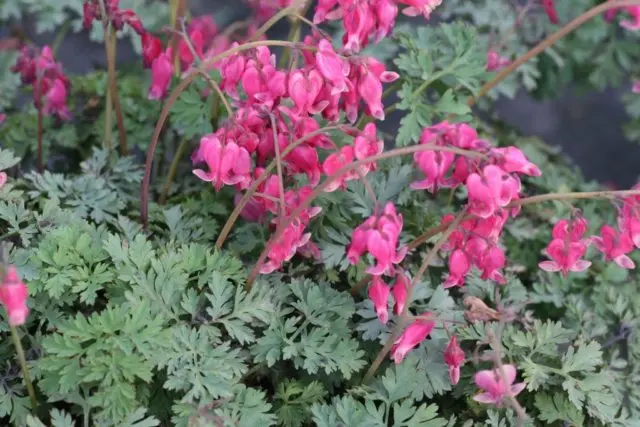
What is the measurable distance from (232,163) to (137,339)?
33 centimetres

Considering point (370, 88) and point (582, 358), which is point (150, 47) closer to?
point (370, 88)

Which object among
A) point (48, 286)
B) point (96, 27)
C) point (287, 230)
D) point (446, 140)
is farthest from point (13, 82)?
point (446, 140)

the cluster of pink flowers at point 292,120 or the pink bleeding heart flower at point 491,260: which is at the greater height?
the cluster of pink flowers at point 292,120

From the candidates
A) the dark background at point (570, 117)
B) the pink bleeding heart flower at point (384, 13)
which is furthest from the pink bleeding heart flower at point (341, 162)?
the dark background at point (570, 117)

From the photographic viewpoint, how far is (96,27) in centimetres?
201

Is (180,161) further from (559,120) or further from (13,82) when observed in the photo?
(559,120)

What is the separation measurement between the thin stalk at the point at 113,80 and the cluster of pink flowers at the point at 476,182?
28.7 inches

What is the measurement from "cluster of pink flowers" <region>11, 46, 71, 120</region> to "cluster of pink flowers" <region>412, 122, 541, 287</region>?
94cm

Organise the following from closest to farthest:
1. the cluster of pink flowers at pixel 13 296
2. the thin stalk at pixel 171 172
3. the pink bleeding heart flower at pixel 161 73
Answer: the cluster of pink flowers at pixel 13 296 → the pink bleeding heart flower at pixel 161 73 → the thin stalk at pixel 171 172

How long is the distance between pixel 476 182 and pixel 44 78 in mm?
1122

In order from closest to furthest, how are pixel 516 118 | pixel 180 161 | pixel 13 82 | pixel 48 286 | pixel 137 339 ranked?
pixel 137 339, pixel 48 286, pixel 180 161, pixel 13 82, pixel 516 118

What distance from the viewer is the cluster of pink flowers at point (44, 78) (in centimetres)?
178

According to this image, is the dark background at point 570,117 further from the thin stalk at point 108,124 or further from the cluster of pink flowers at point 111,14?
the cluster of pink flowers at point 111,14

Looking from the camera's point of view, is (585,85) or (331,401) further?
(585,85)
